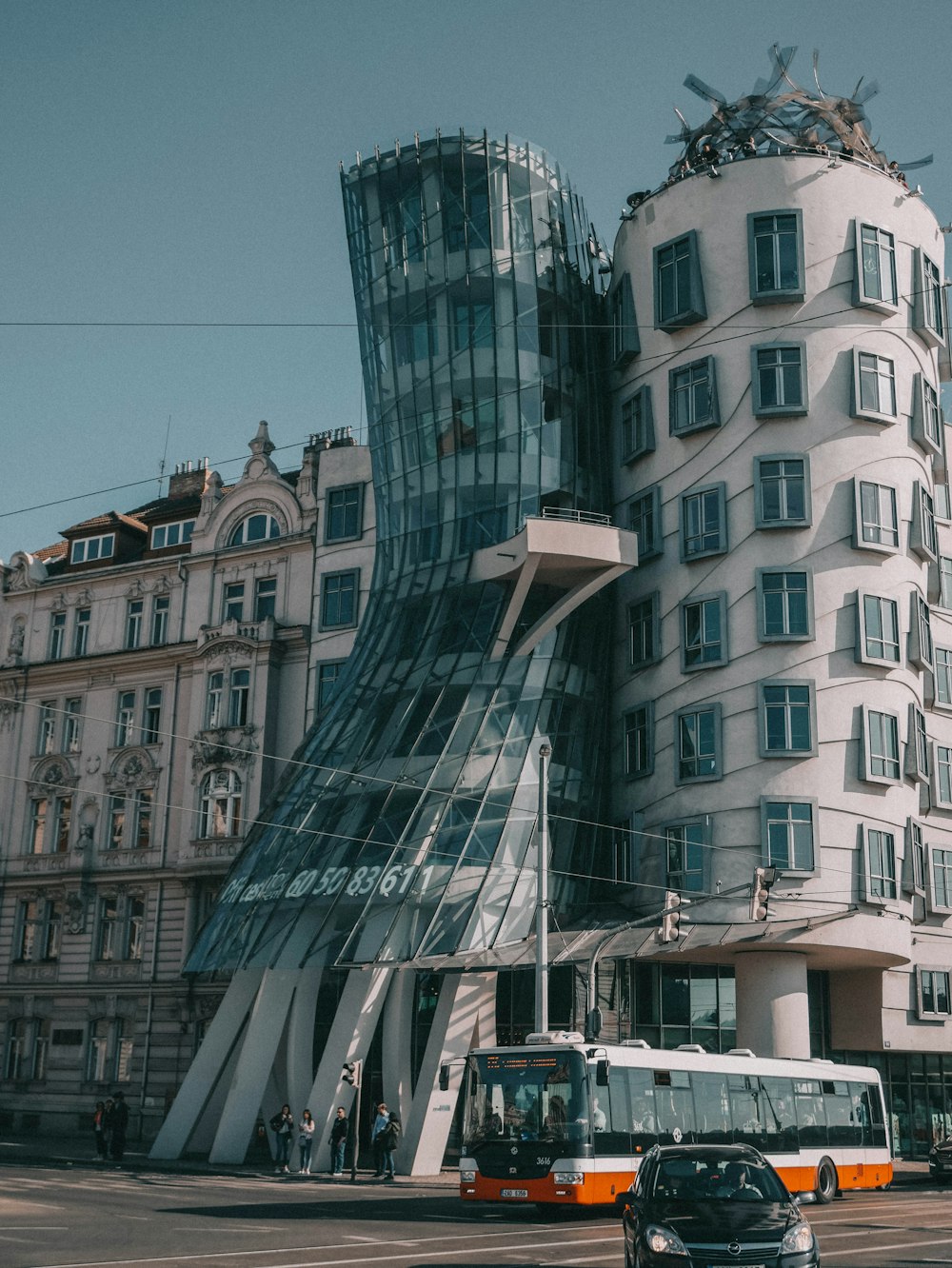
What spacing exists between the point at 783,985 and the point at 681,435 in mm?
17753

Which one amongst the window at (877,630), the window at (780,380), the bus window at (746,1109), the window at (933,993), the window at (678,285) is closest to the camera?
the bus window at (746,1109)

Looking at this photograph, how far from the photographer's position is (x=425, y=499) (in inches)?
2018

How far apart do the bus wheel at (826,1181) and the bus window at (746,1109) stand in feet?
8.47

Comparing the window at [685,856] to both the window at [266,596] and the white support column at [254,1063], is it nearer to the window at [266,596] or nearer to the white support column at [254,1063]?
the white support column at [254,1063]

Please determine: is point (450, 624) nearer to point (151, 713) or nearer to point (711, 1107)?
point (151, 713)

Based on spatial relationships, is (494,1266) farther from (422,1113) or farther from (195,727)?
(195,727)

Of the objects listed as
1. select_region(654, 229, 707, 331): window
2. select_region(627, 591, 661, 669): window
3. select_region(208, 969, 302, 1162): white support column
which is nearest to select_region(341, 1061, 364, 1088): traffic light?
select_region(208, 969, 302, 1162): white support column

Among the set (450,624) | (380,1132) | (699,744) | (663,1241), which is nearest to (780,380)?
(699,744)

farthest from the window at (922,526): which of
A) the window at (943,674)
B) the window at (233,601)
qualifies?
the window at (233,601)

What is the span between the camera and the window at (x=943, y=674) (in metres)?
53.6

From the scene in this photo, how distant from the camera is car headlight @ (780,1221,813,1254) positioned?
14.6m

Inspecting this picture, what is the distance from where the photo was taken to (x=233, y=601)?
58.6 metres

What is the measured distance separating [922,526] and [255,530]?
2626cm

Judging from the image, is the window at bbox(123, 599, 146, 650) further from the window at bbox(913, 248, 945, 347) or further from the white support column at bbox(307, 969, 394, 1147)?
the window at bbox(913, 248, 945, 347)
